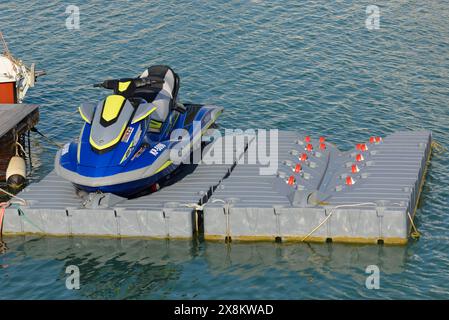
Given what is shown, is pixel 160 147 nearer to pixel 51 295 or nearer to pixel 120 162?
pixel 120 162

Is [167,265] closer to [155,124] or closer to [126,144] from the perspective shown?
[126,144]

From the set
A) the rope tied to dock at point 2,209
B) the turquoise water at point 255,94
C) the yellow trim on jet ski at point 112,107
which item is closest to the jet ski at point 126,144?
the yellow trim on jet ski at point 112,107

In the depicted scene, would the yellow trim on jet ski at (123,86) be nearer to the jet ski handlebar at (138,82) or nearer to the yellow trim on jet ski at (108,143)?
the jet ski handlebar at (138,82)

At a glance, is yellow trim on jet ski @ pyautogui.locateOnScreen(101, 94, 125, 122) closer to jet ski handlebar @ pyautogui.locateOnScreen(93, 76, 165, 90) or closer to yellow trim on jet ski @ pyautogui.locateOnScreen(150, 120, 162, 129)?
yellow trim on jet ski @ pyautogui.locateOnScreen(150, 120, 162, 129)

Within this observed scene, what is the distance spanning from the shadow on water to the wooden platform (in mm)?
6855

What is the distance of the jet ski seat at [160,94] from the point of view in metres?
38.9

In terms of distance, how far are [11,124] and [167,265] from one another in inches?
453

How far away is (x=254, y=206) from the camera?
35469 millimetres

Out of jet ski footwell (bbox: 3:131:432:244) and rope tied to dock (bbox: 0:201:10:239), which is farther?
rope tied to dock (bbox: 0:201:10:239)

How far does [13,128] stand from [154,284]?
477 inches

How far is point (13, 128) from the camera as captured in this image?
41969 mm

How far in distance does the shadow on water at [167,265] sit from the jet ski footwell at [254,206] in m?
0.46

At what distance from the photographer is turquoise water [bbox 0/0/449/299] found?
33.6m

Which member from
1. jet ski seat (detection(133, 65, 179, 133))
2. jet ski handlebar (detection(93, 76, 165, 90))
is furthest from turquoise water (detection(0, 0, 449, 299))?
jet ski handlebar (detection(93, 76, 165, 90))
